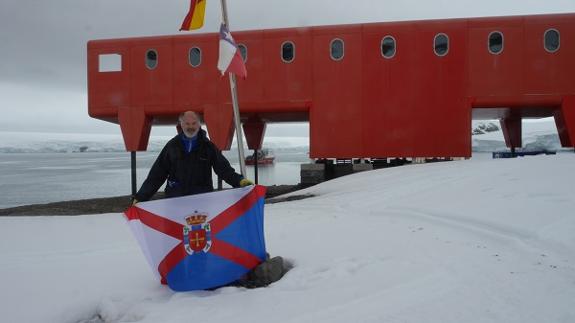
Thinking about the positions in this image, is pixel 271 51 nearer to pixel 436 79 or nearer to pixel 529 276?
pixel 436 79

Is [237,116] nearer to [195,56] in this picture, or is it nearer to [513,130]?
[195,56]

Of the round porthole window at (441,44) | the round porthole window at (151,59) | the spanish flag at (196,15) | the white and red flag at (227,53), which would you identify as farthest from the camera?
the round porthole window at (151,59)

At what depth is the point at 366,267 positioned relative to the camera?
438 cm

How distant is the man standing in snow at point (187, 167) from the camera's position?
175 inches

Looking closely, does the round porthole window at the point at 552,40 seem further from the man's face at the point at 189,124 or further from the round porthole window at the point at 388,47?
the man's face at the point at 189,124

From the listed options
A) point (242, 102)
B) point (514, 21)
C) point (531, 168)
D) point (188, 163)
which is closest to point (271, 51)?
point (242, 102)

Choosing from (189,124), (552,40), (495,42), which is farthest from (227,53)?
(552,40)

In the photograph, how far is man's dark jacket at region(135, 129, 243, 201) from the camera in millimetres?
4473

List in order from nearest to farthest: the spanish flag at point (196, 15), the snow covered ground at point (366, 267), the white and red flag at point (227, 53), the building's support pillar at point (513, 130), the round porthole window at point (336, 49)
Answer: the snow covered ground at point (366, 267), the white and red flag at point (227, 53), the spanish flag at point (196, 15), the round porthole window at point (336, 49), the building's support pillar at point (513, 130)

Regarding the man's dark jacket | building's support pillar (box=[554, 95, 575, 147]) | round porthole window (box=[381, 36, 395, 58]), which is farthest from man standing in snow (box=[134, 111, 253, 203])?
building's support pillar (box=[554, 95, 575, 147])

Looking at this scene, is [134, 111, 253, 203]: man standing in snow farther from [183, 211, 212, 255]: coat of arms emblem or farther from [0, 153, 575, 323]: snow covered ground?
[0, 153, 575, 323]: snow covered ground

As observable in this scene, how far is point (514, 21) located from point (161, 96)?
12.6m

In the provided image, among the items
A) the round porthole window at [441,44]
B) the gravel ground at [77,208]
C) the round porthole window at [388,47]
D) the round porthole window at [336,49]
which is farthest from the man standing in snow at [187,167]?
Answer: the round porthole window at [441,44]

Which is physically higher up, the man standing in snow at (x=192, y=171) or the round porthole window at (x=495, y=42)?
the round porthole window at (x=495, y=42)
